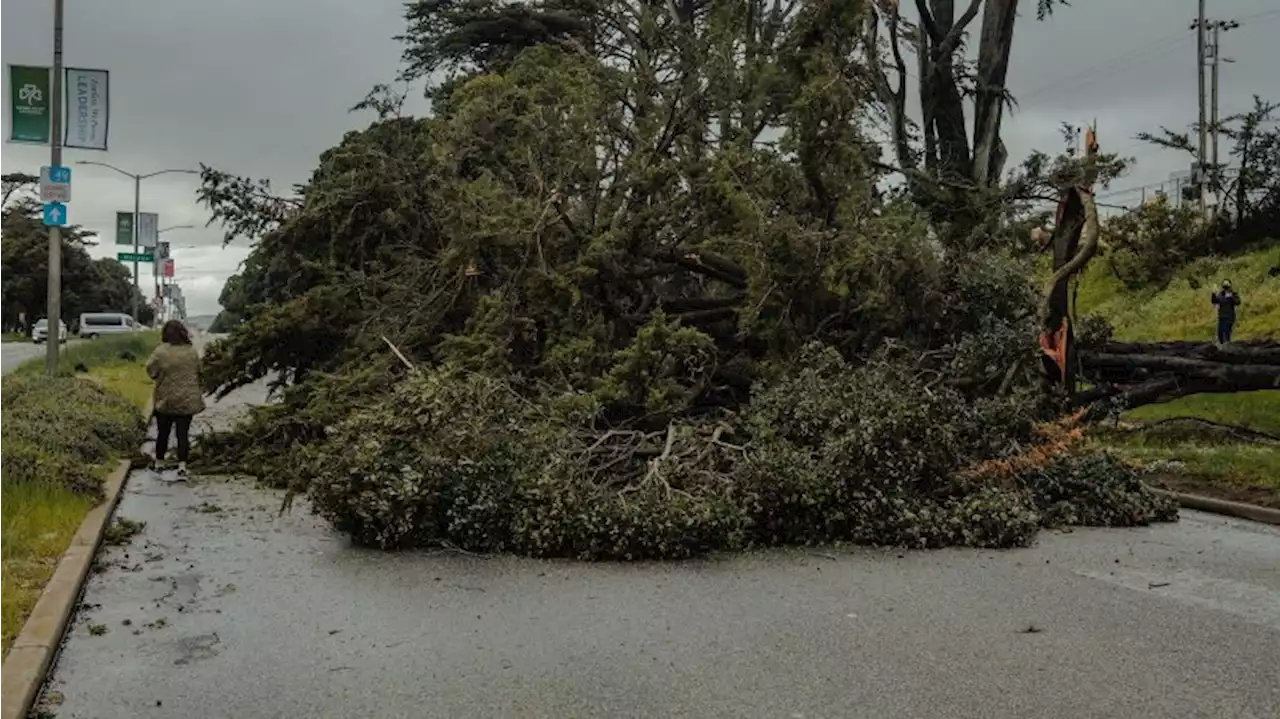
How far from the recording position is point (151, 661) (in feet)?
19.1

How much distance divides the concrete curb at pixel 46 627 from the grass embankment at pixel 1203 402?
29.5ft

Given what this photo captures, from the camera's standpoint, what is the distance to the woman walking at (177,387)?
12.5 m

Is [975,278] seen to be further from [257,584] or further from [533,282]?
[257,584]

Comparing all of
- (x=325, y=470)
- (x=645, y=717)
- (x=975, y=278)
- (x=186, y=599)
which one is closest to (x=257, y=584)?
(x=186, y=599)

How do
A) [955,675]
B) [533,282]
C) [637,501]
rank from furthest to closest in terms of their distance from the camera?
[533,282], [637,501], [955,675]

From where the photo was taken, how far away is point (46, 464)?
9711 millimetres

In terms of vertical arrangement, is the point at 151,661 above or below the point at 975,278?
below

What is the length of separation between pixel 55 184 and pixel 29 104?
4.14 ft

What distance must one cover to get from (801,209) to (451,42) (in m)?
14.0

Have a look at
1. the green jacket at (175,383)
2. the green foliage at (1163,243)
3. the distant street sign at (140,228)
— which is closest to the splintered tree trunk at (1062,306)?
the green jacket at (175,383)

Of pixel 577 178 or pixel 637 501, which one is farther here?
pixel 577 178

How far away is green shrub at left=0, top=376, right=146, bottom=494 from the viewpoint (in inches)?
374

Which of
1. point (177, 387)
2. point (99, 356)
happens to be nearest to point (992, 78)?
point (177, 387)

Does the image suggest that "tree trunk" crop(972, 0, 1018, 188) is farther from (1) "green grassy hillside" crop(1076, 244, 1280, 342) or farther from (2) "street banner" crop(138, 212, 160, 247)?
(2) "street banner" crop(138, 212, 160, 247)
